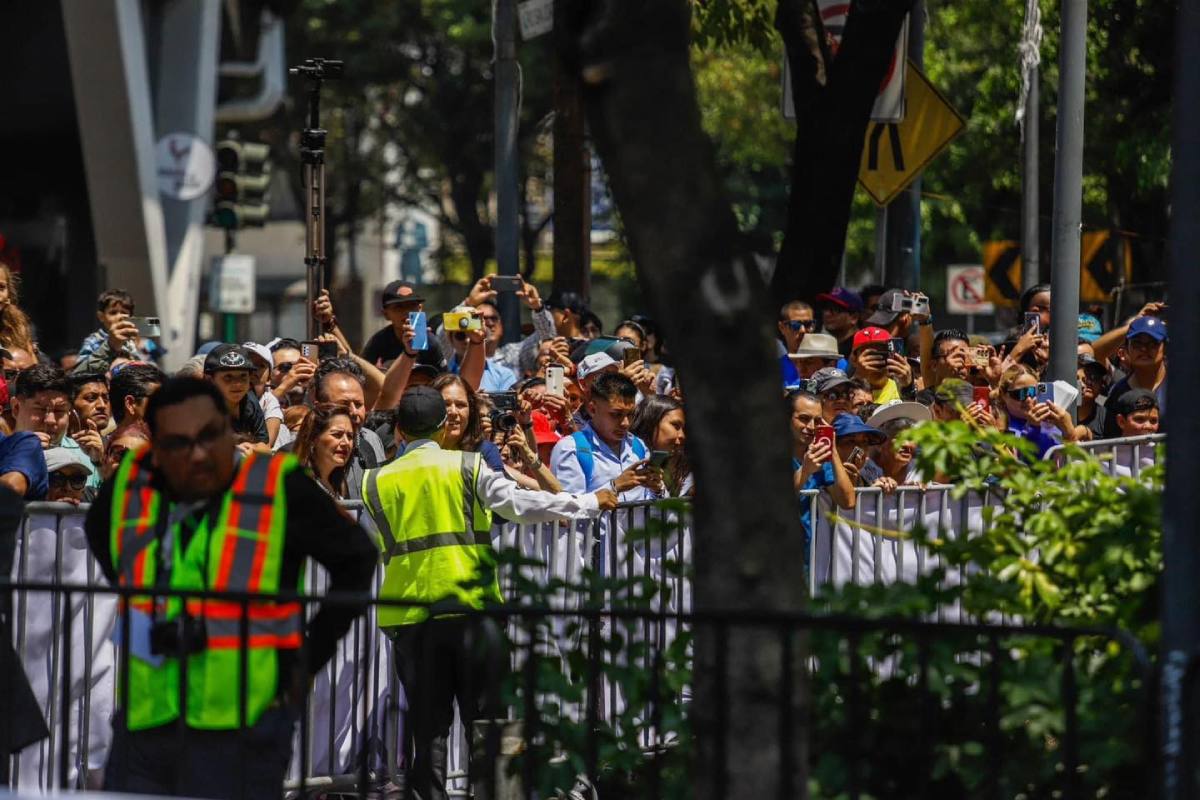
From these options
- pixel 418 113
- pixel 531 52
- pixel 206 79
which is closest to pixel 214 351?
pixel 206 79

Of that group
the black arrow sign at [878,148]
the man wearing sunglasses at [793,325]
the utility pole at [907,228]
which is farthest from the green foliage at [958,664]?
the utility pole at [907,228]

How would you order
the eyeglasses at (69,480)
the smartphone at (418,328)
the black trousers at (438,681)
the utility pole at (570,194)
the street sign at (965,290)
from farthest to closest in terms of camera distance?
the street sign at (965,290) → the utility pole at (570,194) → the smartphone at (418,328) → the eyeglasses at (69,480) → the black trousers at (438,681)

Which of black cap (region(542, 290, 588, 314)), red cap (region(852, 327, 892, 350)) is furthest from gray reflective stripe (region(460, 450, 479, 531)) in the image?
black cap (region(542, 290, 588, 314))

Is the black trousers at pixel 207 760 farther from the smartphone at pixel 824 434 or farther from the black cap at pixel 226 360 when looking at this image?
the black cap at pixel 226 360

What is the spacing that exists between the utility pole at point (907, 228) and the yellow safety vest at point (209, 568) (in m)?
10.3

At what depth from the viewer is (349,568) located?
592 centimetres

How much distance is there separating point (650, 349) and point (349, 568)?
815 centimetres

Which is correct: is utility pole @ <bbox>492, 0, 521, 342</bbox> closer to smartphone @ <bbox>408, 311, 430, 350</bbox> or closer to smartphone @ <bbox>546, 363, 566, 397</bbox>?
smartphone @ <bbox>408, 311, 430, 350</bbox>

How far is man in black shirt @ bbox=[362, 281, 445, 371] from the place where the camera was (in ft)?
37.9

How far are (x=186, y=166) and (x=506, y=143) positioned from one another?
718 cm

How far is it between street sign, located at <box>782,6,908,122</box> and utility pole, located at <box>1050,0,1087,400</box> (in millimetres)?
3301

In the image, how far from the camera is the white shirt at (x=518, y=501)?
26.9ft

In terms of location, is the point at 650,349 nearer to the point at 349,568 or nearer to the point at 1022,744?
the point at 349,568

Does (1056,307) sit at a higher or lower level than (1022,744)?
higher
